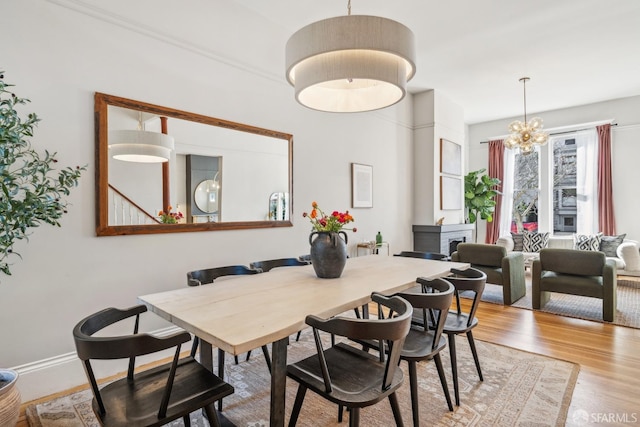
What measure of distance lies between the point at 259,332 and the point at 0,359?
1.96 metres

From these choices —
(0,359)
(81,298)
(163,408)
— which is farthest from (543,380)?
(0,359)

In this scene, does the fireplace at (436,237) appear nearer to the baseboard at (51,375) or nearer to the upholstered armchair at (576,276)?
the upholstered armchair at (576,276)

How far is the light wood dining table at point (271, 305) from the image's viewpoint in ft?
4.45

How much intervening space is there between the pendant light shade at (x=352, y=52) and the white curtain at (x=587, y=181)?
6.41 m

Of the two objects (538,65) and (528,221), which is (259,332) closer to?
(538,65)

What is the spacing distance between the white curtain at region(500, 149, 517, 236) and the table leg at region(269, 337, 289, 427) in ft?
24.2

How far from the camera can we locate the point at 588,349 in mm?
2932

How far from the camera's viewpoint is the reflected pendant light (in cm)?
171

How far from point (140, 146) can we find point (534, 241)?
21.7ft

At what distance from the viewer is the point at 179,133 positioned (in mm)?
2963

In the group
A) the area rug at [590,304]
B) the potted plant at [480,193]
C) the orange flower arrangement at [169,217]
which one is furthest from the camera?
the potted plant at [480,193]

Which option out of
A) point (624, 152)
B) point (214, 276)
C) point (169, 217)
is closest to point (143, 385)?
point (214, 276)

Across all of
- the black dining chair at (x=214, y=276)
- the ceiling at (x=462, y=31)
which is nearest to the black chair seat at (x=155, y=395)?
the black dining chair at (x=214, y=276)

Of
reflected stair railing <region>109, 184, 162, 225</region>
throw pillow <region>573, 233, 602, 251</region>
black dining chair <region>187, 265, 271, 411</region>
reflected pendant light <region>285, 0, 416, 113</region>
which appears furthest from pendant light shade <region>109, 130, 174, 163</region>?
throw pillow <region>573, 233, 602, 251</region>
